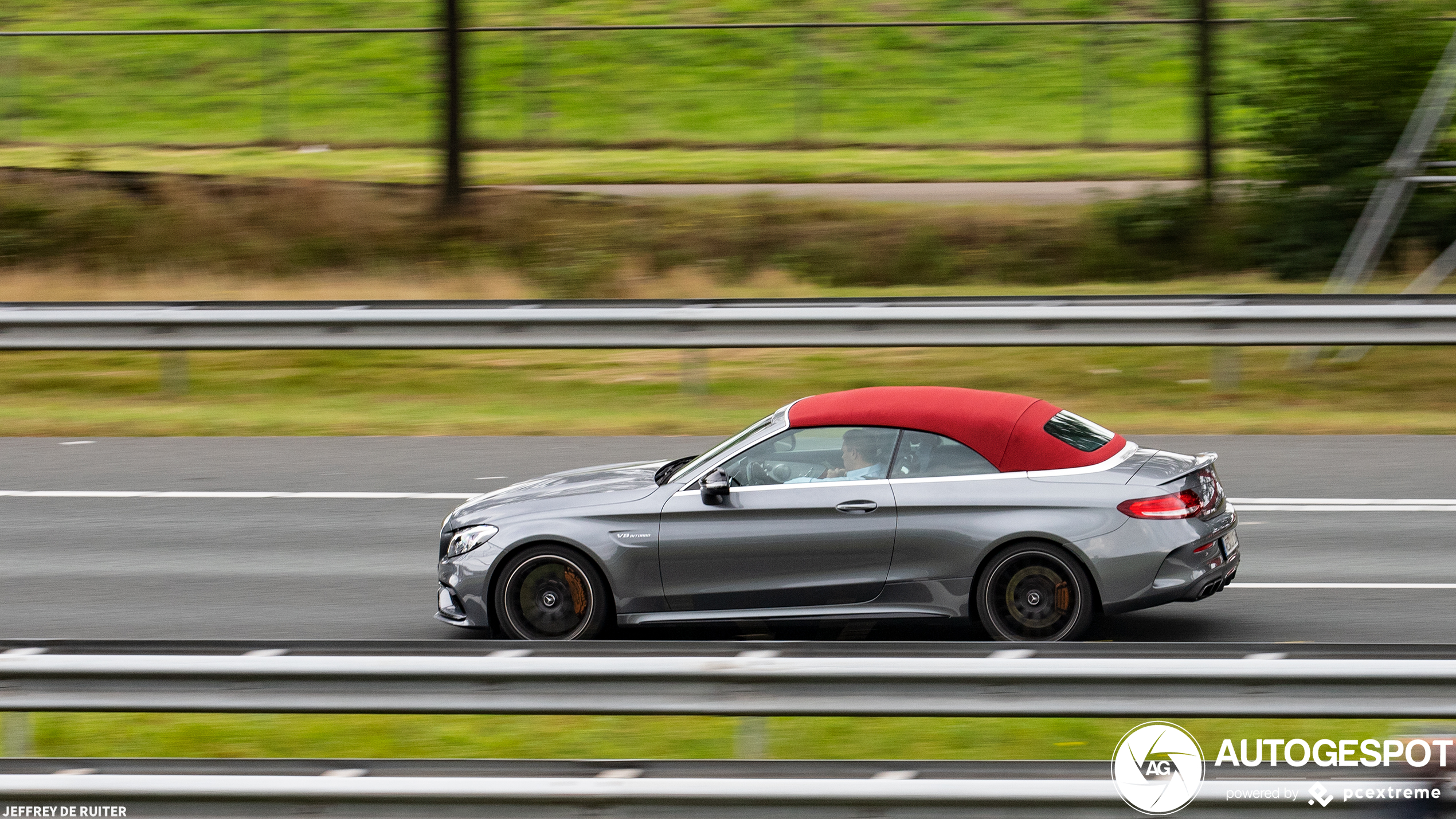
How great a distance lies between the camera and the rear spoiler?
764 cm

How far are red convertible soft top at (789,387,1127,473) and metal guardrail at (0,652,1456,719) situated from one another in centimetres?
226

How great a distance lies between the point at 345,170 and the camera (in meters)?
25.0

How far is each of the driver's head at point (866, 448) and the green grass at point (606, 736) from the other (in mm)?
1383

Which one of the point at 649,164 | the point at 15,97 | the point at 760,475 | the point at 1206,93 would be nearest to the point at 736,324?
the point at 760,475

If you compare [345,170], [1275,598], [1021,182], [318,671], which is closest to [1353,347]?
[1275,598]

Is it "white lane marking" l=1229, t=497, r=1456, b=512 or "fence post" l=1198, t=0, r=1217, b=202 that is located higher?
"fence post" l=1198, t=0, r=1217, b=202

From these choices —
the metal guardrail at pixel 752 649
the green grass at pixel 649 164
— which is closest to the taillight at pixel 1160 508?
the metal guardrail at pixel 752 649

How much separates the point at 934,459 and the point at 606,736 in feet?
7.01

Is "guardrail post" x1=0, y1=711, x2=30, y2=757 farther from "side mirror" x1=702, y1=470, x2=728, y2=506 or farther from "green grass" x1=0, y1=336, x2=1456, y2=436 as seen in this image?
"green grass" x1=0, y1=336, x2=1456, y2=436

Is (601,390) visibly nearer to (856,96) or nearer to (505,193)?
(505,193)

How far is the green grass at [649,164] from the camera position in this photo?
943 inches

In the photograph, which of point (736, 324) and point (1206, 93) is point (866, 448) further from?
point (1206, 93)

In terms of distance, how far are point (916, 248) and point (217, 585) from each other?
1225 centimetres

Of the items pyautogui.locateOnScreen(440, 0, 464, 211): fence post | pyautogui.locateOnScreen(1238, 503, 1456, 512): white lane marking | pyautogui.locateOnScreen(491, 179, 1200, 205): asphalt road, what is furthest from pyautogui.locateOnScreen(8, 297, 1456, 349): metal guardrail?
pyautogui.locateOnScreen(491, 179, 1200, 205): asphalt road
